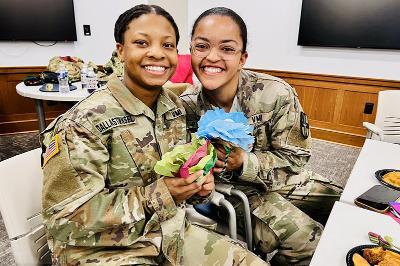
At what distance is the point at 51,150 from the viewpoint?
0.97 m

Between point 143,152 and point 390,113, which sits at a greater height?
point 143,152

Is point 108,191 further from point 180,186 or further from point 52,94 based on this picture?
point 52,94

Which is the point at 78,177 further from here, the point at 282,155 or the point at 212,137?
the point at 282,155

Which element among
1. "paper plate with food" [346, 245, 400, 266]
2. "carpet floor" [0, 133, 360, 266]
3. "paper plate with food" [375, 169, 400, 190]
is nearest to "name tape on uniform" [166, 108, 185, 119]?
"paper plate with food" [346, 245, 400, 266]

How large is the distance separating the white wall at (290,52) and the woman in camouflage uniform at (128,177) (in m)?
3.03

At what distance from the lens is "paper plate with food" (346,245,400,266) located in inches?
32.2

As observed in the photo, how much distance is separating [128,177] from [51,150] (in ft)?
0.86

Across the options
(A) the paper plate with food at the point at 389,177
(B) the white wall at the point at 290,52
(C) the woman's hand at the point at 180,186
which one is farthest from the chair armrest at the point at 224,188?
(B) the white wall at the point at 290,52

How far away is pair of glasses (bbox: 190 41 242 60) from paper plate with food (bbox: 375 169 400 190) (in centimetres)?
81

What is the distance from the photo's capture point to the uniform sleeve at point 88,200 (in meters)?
0.93

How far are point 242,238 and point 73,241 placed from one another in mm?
799

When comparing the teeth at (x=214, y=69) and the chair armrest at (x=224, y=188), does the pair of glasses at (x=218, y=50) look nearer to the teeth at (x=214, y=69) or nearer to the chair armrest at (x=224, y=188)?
the teeth at (x=214, y=69)

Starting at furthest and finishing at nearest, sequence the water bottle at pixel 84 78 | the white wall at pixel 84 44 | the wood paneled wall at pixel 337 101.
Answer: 1. the white wall at pixel 84 44
2. the wood paneled wall at pixel 337 101
3. the water bottle at pixel 84 78

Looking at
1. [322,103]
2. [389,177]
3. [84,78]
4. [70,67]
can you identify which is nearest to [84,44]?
[70,67]
